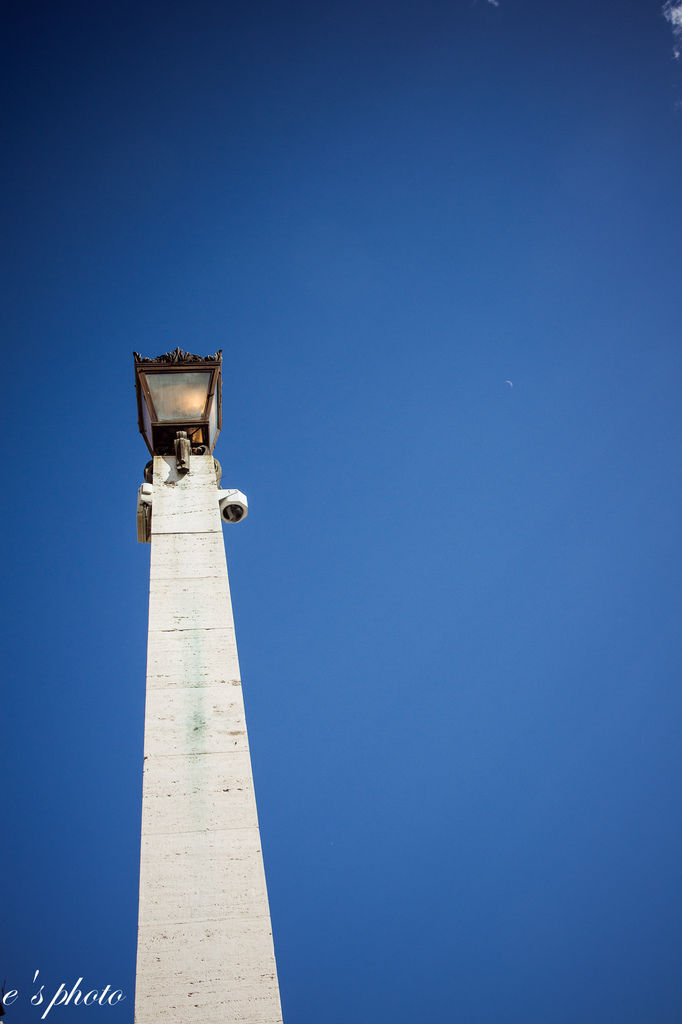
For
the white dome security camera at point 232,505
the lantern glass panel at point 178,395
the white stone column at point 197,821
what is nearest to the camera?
the white stone column at point 197,821

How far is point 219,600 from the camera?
5.04 m

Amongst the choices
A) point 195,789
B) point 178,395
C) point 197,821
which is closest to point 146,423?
point 178,395

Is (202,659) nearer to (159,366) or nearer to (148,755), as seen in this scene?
(148,755)

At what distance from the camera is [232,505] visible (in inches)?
230

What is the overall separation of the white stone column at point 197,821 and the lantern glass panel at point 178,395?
1.60m

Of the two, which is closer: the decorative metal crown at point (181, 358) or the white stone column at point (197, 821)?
the white stone column at point (197, 821)

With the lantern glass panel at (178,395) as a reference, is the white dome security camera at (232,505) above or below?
below

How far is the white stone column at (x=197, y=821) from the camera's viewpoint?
344 cm

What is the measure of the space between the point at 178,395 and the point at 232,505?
4.90ft

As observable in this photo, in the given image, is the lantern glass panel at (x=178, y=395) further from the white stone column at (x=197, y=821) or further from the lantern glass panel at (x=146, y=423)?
the white stone column at (x=197, y=821)

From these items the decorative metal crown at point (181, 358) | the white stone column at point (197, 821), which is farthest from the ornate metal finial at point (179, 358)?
the white stone column at point (197, 821)

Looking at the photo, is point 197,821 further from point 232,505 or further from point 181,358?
point 181,358

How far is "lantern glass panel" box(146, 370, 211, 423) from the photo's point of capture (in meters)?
6.38

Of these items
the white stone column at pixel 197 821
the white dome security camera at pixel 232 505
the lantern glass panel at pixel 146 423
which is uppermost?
the lantern glass panel at pixel 146 423
